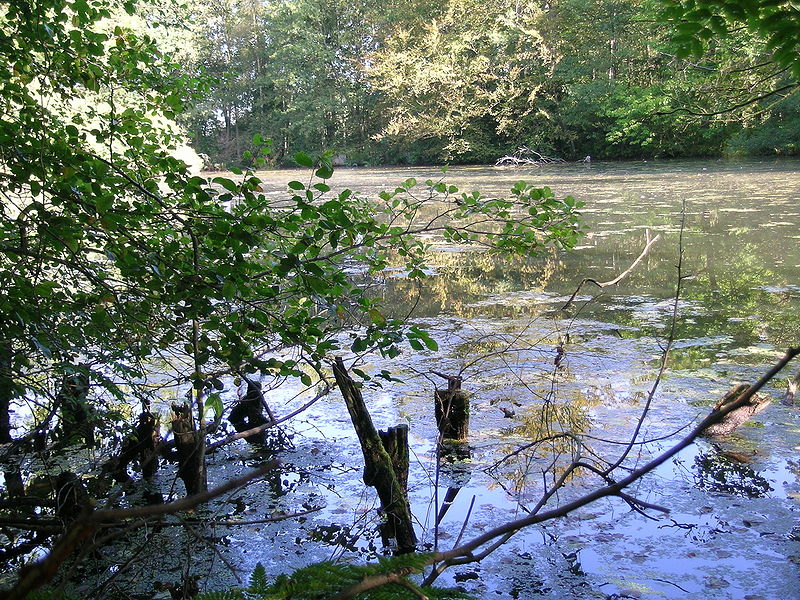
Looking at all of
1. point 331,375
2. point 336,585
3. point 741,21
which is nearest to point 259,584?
point 336,585

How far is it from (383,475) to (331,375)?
2254 millimetres

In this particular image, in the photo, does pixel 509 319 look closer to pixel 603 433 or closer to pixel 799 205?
pixel 603 433

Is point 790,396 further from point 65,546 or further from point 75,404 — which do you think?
point 65,546

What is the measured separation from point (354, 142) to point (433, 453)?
38895mm

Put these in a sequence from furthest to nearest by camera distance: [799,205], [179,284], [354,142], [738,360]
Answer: [354,142], [799,205], [738,360], [179,284]

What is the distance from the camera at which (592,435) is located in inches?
180

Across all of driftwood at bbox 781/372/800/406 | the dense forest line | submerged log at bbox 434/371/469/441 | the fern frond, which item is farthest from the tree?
the dense forest line

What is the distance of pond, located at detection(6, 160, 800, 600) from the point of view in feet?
10.9

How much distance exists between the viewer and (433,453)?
4504mm

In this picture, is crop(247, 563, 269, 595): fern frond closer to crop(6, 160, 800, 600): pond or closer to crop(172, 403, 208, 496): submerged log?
crop(6, 160, 800, 600): pond

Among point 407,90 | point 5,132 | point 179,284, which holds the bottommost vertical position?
point 179,284

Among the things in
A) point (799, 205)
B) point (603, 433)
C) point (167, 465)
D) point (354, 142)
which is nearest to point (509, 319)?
point (603, 433)

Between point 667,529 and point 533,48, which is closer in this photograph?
point 667,529

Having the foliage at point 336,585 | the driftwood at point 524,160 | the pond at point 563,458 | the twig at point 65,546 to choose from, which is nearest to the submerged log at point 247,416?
the pond at point 563,458
